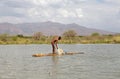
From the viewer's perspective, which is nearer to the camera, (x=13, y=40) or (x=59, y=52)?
(x=59, y=52)

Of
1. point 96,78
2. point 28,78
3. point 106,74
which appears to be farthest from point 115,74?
point 28,78

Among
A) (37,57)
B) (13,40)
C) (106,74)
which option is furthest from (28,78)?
(13,40)

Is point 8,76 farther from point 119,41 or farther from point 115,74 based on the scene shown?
point 119,41

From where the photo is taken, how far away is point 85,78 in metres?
18.5

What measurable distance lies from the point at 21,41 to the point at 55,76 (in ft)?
255

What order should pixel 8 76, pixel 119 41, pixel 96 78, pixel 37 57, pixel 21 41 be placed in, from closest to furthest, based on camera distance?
pixel 96 78 < pixel 8 76 < pixel 37 57 < pixel 119 41 < pixel 21 41

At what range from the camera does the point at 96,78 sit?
727 inches

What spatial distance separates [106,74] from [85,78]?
2.27 m

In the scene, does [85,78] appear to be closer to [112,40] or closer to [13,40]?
[112,40]

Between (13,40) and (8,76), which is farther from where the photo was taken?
(13,40)

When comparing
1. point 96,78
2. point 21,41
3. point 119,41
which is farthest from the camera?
point 21,41

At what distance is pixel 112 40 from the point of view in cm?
9144

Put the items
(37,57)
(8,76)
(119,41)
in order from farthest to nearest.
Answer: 1. (119,41)
2. (37,57)
3. (8,76)

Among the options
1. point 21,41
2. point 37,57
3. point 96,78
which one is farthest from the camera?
point 21,41
